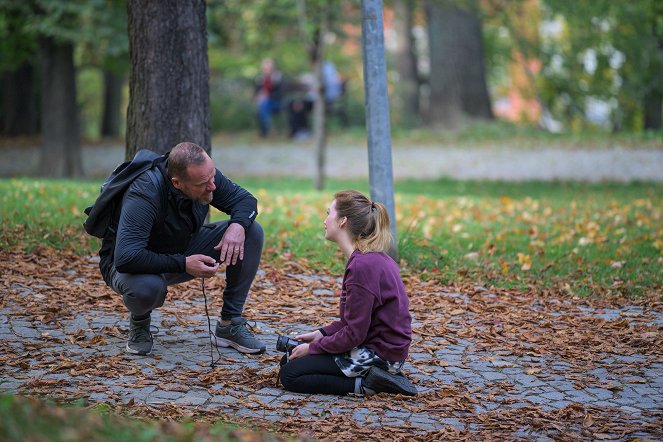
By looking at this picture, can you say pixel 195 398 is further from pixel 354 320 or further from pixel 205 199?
pixel 205 199

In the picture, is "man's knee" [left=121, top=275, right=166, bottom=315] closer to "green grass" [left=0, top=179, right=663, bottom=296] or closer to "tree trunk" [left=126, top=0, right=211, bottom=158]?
"tree trunk" [left=126, top=0, right=211, bottom=158]

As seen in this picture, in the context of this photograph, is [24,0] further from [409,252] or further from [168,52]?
[409,252]

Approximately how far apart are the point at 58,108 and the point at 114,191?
13204mm


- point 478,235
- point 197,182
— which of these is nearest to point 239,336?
point 197,182

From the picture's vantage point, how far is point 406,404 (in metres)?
5.14

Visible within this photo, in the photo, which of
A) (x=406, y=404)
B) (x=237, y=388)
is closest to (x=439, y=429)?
(x=406, y=404)

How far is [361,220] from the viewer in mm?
5219

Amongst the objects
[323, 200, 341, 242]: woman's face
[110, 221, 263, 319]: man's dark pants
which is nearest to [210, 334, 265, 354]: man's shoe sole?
[110, 221, 263, 319]: man's dark pants

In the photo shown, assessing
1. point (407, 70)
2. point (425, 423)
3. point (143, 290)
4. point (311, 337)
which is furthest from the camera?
point (407, 70)

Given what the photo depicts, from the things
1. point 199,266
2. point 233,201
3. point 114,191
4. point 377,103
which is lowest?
point 199,266

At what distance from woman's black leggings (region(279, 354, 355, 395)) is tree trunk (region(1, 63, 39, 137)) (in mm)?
21349

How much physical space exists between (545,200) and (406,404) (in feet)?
33.7

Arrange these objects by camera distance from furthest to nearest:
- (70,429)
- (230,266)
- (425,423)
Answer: (230,266)
(425,423)
(70,429)

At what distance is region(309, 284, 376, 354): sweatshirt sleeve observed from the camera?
5.07m
